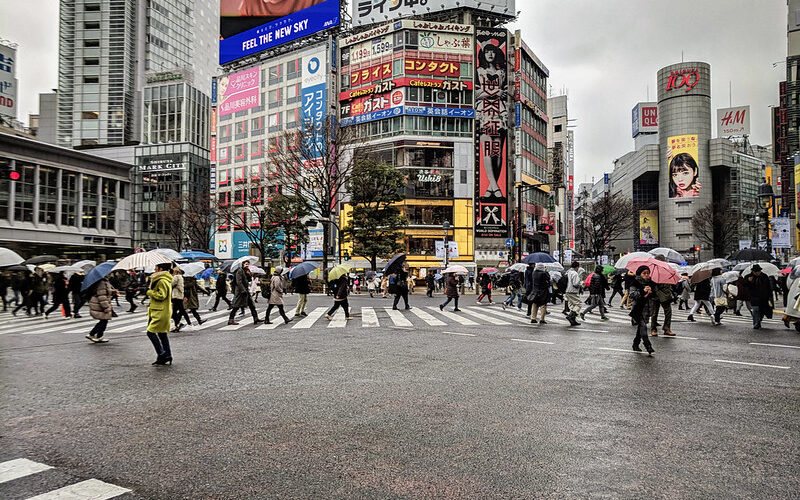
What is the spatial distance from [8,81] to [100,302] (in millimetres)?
22871

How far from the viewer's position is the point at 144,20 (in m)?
87.6

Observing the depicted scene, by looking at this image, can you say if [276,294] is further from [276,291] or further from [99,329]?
[99,329]

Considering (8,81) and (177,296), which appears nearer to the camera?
(177,296)

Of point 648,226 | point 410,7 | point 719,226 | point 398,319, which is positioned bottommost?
point 398,319

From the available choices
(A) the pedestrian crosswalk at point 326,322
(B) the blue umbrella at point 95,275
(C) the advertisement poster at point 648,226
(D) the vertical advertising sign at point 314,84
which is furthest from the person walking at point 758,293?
(C) the advertisement poster at point 648,226

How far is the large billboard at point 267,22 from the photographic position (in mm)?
→ 62188

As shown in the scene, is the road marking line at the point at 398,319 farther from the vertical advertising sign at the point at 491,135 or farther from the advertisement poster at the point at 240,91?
the advertisement poster at the point at 240,91

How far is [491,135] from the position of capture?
55.9 m

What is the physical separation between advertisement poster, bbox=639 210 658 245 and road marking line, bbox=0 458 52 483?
109359 millimetres

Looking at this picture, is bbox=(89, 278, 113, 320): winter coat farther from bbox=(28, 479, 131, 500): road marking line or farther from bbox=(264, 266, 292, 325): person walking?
bbox=(28, 479, 131, 500): road marking line

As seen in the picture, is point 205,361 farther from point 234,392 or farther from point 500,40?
point 500,40

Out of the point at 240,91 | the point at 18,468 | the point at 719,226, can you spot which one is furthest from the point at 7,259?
the point at 719,226

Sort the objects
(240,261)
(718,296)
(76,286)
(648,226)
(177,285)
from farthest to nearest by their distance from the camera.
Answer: (648,226) → (76,286) → (240,261) → (718,296) → (177,285)

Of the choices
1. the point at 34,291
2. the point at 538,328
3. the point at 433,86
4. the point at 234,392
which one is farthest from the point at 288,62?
the point at 234,392
